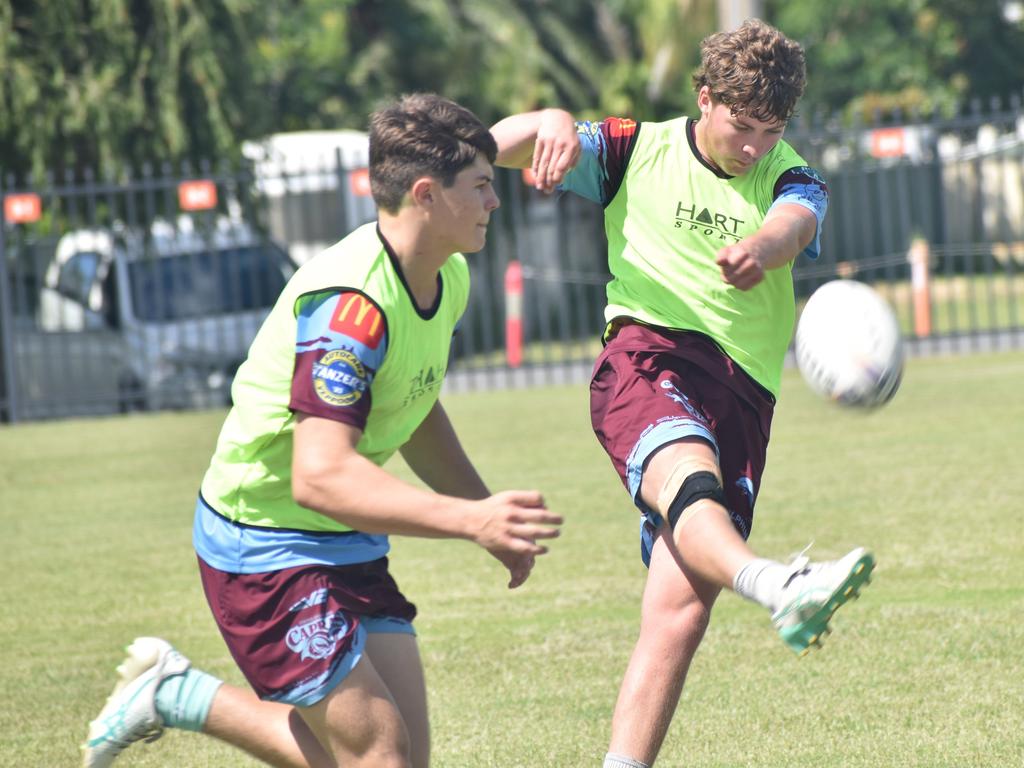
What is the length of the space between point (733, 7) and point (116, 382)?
25.0 feet

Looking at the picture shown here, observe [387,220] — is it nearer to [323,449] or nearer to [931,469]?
[323,449]

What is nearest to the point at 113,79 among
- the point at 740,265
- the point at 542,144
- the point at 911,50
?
the point at 542,144

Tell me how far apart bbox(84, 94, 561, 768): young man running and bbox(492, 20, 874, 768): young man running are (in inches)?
19.0

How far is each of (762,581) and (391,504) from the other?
0.87 m

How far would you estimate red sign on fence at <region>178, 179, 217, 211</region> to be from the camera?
15.5 m

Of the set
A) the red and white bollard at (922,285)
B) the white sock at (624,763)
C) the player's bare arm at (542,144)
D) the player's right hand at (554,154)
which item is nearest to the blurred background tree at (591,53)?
the red and white bollard at (922,285)

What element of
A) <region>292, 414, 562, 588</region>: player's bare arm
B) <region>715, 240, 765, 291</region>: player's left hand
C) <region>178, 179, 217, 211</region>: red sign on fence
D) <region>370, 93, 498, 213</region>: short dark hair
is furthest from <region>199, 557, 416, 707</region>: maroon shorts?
<region>178, 179, 217, 211</region>: red sign on fence

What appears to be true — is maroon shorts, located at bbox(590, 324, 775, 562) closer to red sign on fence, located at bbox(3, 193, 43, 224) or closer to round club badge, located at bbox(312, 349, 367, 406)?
round club badge, located at bbox(312, 349, 367, 406)

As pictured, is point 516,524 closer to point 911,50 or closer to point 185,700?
point 185,700

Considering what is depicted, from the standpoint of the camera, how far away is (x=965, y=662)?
528 centimetres

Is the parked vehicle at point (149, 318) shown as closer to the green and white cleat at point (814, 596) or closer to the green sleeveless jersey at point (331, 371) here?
the green sleeveless jersey at point (331, 371)

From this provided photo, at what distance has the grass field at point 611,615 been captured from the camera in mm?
4754

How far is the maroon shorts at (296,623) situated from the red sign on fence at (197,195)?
1253cm

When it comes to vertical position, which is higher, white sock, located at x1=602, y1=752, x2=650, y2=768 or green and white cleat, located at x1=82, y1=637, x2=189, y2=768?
green and white cleat, located at x1=82, y1=637, x2=189, y2=768
